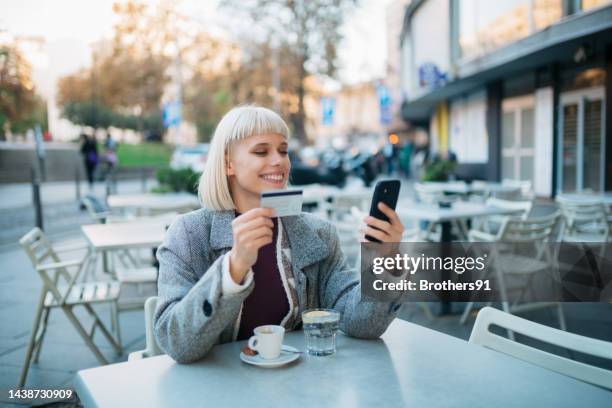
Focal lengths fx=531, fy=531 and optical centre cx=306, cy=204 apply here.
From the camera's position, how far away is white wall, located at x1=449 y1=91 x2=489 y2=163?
52.6ft

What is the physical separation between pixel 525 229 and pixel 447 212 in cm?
76

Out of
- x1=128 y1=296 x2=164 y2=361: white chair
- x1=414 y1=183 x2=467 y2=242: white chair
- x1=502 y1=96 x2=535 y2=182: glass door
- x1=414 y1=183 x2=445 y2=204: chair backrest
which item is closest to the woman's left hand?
x1=128 y1=296 x2=164 y2=361: white chair

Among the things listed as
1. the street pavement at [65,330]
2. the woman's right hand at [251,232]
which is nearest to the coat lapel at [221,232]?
the woman's right hand at [251,232]

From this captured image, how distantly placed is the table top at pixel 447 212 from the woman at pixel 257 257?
8.89ft

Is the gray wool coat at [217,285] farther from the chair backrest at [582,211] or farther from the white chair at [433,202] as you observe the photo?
the chair backrest at [582,211]

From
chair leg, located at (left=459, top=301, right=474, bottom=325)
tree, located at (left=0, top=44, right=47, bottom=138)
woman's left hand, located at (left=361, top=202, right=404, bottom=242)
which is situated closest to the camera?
woman's left hand, located at (left=361, top=202, right=404, bottom=242)

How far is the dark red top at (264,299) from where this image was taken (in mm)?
1569

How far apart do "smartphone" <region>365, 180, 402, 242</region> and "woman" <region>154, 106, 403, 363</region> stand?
2cm

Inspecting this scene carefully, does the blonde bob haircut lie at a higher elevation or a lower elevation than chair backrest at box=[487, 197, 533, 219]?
higher

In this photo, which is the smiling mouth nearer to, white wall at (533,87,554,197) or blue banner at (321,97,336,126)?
white wall at (533,87,554,197)

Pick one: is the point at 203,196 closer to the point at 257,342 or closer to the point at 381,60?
the point at 257,342

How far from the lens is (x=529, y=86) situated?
1305 cm

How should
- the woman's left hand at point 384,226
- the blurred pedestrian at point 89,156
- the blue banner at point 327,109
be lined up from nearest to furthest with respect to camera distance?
the woman's left hand at point 384,226 → the blurred pedestrian at point 89,156 → the blue banner at point 327,109

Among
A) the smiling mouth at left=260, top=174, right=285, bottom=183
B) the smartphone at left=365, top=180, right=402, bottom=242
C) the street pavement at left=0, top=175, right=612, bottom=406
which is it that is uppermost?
the smiling mouth at left=260, top=174, right=285, bottom=183
